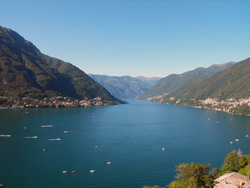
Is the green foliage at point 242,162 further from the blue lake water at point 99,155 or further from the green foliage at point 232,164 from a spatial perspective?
the blue lake water at point 99,155

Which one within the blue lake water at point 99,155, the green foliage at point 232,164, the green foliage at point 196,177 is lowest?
the blue lake water at point 99,155

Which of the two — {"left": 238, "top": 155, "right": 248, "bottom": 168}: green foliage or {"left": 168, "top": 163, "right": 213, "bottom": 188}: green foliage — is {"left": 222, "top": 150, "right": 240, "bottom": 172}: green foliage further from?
{"left": 168, "top": 163, "right": 213, "bottom": 188}: green foliage

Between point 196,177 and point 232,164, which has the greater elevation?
point 196,177

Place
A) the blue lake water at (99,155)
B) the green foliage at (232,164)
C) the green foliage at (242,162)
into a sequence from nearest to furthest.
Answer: the blue lake water at (99,155)
the green foliage at (232,164)
the green foliage at (242,162)

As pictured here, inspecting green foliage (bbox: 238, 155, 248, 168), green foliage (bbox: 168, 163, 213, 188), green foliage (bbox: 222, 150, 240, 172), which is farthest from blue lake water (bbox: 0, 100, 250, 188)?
green foliage (bbox: 168, 163, 213, 188)

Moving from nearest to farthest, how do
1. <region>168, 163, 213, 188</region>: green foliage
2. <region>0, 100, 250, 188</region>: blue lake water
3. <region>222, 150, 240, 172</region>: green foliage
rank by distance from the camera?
<region>168, 163, 213, 188</region>: green foliage → <region>0, 100, 250, 188</region>: blue lake water → <region>222, 150, 240, 172</region>: green foliage

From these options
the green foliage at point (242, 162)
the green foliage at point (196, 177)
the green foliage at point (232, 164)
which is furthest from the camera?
the green foliage at point (242, 162)

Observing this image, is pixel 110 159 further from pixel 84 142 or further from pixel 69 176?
pixel 84 142

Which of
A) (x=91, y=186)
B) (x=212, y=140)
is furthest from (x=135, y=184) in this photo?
(x=212, y=140)

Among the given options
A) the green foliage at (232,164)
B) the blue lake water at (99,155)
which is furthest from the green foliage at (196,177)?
the green foliage at (232,164)

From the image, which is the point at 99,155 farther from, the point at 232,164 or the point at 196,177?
the point at 232,164

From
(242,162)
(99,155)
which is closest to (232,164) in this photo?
(242,162)
